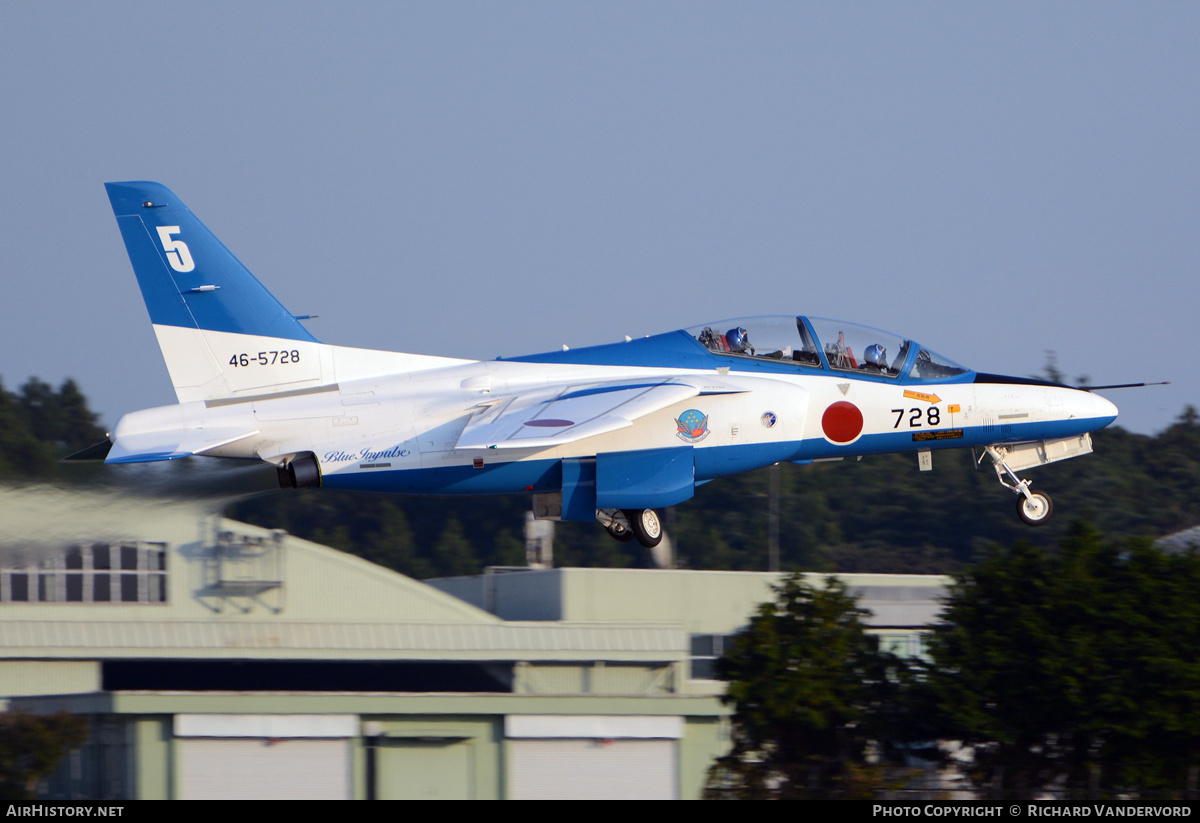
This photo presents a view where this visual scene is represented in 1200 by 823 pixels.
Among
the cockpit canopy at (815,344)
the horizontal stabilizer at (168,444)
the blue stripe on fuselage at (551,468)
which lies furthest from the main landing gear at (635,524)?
the horizontal stabilizer at (168,444)

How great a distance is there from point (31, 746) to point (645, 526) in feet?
44.2

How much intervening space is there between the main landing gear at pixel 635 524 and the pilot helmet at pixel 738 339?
2358 mm

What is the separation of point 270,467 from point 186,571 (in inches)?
498

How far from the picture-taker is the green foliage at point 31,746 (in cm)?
2350

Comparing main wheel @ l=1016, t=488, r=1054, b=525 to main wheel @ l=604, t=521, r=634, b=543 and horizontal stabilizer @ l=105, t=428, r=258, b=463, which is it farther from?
horizontal stabilizer @ l=105, t=428, r=258, b=463

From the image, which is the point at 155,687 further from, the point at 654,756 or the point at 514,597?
the point at 654,756

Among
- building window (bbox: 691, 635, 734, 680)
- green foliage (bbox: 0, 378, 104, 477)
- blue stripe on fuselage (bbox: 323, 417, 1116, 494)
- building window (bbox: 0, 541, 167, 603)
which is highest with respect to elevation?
green foliage (bbox: 0, 378, 104, 477)

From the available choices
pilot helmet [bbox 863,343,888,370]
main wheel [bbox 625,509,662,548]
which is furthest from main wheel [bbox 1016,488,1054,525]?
main wheel [bbox 625,509,662,548]

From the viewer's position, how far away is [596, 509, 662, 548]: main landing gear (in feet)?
56.2

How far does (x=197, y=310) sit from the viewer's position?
54.5ft

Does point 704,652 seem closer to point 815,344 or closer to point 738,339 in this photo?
point 815,344

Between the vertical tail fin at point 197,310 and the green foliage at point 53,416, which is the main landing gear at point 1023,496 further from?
the green foliage at point 53,416

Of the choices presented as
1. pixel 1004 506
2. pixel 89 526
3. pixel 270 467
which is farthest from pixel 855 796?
pixel 1004 506

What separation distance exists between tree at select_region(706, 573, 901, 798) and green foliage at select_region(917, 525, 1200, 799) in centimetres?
119
